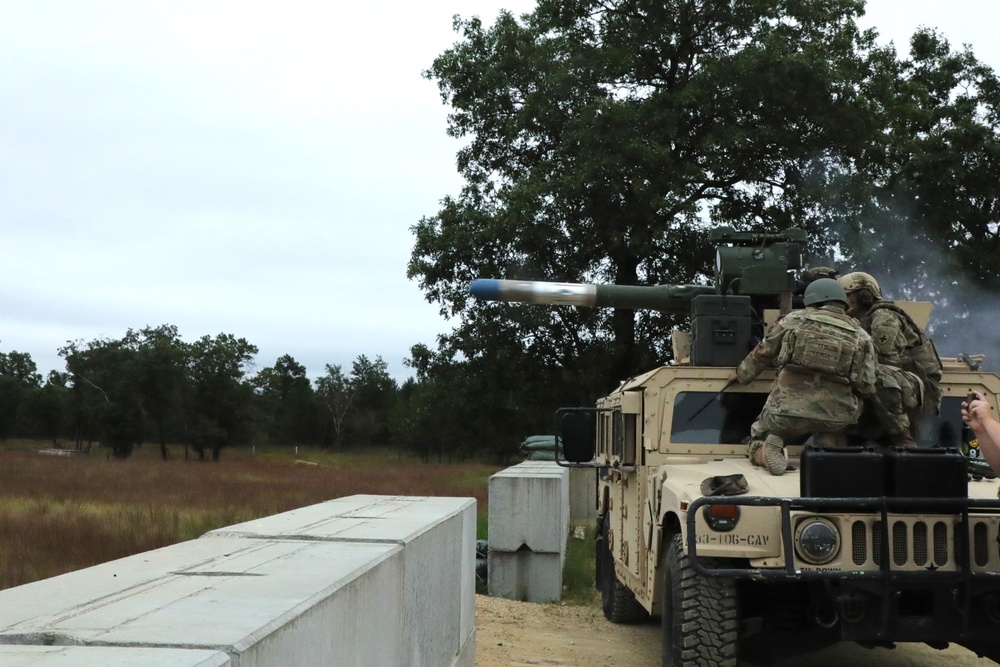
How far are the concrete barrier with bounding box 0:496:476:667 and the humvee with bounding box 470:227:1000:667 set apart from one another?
3.78ft

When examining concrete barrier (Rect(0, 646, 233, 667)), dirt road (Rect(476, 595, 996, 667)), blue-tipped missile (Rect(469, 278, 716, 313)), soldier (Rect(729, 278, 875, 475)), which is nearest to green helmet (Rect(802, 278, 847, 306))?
soldier (Rect(729, 278, 875, 475))

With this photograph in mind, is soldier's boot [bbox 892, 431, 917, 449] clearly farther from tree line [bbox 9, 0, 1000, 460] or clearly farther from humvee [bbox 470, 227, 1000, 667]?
tree line [bbox 9, 0, 1000, 460]

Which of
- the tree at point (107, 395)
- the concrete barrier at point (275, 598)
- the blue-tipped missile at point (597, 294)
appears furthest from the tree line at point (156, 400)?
the concrete barrier at point (275, 598)

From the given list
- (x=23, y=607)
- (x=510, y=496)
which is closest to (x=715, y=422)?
(x=510, y=496)

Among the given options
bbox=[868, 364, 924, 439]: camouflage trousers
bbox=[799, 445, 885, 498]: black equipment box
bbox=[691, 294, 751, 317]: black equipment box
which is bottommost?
bbox=[799, 445, 885, 498]: black equipment box

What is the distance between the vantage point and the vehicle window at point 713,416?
22.5 feet

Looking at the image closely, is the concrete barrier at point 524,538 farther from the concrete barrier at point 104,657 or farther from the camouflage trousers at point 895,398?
the concrete barrier at point 104,657

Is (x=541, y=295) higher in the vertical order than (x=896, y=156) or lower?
lower

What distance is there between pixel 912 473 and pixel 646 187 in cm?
1628

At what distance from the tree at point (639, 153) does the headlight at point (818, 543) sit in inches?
637

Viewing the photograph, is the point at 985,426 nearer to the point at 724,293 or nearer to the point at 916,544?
the point at 916,544

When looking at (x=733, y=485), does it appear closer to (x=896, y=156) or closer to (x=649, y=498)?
(x=649, y=498)

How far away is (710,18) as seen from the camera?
78.3 ft

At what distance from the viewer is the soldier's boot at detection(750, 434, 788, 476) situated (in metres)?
6.12
